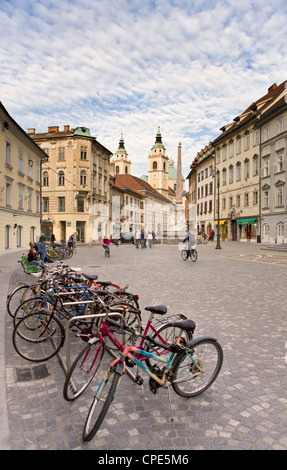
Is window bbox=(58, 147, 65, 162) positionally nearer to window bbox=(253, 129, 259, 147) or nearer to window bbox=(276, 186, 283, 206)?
window bbox=(253, 129, 259, 147)

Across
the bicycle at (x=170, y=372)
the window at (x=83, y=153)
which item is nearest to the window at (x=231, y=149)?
the window at (x=83, y=153)

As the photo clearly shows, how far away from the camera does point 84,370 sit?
347 centimetres

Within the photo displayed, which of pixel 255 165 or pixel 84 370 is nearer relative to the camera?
pixel 84 370

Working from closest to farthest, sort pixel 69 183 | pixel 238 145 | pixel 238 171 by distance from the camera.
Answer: pixel 238 145 → pixel 238 171 → pixel 69 183

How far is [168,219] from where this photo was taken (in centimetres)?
11606

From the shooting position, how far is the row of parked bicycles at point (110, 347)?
311 centimetres

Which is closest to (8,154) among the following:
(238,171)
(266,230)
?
(266,230)

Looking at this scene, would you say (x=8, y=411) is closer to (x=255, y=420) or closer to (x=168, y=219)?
(x=255, y=420)

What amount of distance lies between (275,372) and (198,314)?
265cm

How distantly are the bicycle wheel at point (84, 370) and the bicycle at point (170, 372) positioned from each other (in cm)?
44

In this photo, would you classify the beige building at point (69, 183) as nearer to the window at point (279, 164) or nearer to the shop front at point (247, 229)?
the shop front at point (247, 229)

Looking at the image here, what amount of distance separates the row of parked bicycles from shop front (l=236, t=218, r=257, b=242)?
121ft

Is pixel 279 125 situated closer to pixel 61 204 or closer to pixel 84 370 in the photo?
pixel 61 204

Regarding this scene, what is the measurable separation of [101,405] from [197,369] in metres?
1.26
